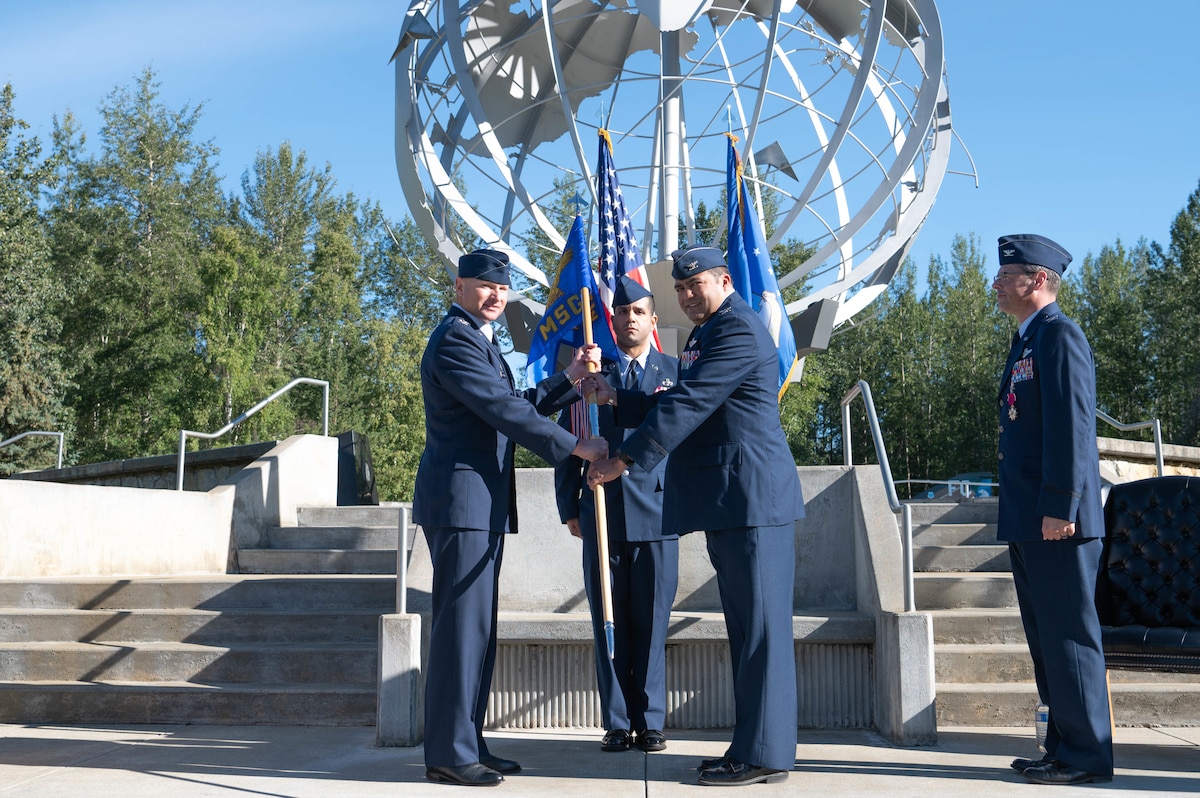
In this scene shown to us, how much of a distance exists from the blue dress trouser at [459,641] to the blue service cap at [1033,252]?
253cm

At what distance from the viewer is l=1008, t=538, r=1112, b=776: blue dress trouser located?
13.2 feet

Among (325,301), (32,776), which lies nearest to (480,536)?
(32,776)

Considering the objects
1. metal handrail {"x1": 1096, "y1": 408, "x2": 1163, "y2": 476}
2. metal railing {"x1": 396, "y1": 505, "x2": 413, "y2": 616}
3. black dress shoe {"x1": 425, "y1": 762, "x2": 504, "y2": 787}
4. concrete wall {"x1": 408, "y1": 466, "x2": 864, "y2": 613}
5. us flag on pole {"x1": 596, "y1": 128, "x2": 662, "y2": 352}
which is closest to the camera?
black dress shoe {"x1": 425, "y1": 762, "x2": 504, "y2": 787}

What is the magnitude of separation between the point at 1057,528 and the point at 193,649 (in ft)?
15.1

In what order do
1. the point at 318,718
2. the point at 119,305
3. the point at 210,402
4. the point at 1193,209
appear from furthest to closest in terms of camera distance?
the point at 1193,209 < the point at 119,305 < the point at 210,402 < the point at 318,718

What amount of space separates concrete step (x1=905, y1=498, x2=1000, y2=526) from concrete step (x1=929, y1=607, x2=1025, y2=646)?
2.22m

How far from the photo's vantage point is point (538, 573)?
596cm

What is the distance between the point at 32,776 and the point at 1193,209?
42.8 m

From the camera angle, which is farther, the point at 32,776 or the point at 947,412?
the point at 947,412

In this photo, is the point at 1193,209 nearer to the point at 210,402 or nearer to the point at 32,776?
the point at 210,402

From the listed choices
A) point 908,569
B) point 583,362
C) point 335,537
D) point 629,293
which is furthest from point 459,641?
point 335,537

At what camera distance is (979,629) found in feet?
18.5

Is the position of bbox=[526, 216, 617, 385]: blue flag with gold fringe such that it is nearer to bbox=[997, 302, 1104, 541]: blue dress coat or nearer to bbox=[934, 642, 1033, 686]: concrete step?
bbox=[934, 642, 1033, 686]: concrete step

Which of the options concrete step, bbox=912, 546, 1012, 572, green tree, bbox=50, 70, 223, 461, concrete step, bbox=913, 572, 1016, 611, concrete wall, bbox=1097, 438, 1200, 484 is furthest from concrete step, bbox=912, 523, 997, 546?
green tree, bbox=50, 70, 223, 461
